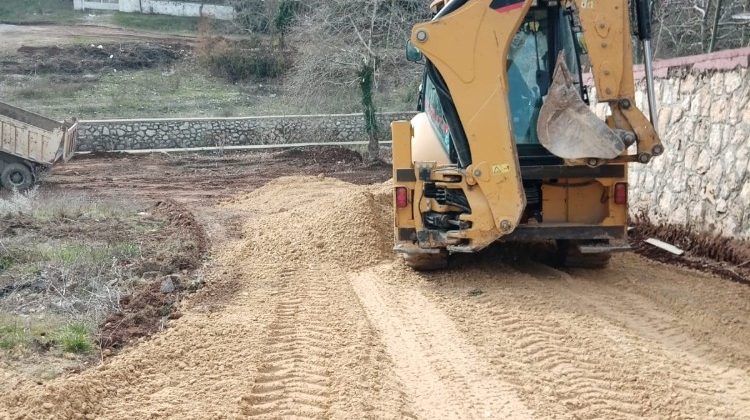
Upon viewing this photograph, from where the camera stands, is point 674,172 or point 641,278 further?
point 674,172

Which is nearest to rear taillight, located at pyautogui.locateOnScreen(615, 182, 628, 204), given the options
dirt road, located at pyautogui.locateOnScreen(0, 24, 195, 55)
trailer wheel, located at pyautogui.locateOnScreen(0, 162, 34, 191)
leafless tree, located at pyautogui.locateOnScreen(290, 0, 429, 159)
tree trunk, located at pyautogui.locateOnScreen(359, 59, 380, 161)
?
trailer wheel, located at pyautogui.locateOnScreen(0, 162, 34, 191)

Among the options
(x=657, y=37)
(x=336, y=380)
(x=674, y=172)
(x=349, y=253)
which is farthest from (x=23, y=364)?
(x=657, y=37)

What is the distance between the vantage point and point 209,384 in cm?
545

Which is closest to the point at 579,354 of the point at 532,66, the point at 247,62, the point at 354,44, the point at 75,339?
the point at 532,66

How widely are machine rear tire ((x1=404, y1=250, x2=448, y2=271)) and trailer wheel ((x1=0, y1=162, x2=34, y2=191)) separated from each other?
13.3m

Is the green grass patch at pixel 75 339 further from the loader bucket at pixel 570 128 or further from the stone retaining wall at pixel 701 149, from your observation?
the stone retaining wall at pixel 701 149

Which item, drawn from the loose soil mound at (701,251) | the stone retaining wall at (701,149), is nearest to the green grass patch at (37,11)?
the stone retaining wall at (701,149)

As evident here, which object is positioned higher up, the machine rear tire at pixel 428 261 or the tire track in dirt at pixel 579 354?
the machine rear tire at pixel 428 261

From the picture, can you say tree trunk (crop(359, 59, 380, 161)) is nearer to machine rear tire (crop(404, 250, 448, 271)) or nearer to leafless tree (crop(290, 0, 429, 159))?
leafless tree (crop(290, 0, 429, 159))

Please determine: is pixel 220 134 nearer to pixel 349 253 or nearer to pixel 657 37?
pixel 657 37

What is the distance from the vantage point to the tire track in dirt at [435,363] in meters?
4.98

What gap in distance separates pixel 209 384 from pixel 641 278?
511 centimetres

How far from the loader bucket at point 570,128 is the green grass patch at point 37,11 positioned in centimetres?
4586

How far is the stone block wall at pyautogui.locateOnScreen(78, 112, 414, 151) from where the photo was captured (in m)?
26.7
